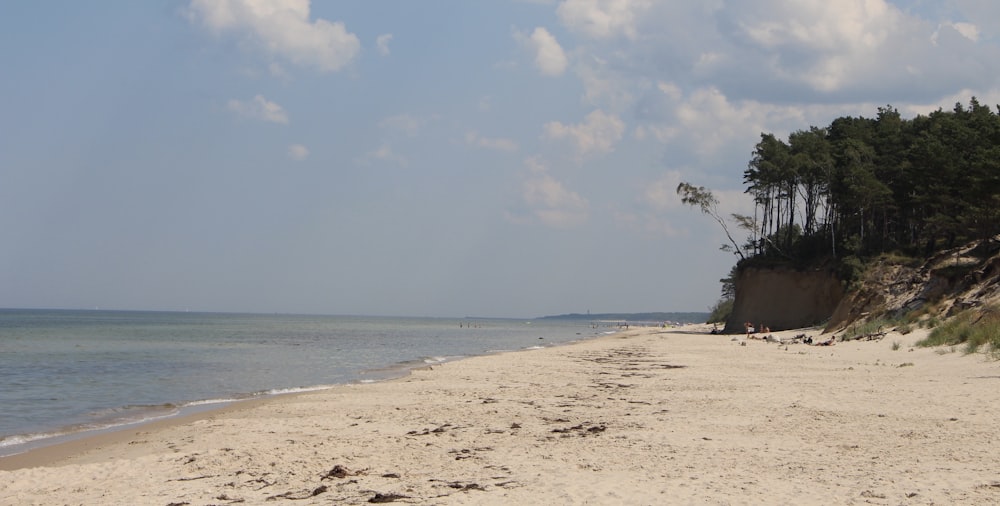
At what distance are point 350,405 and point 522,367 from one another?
34.9 ft

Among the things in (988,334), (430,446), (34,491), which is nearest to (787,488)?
(430,446)

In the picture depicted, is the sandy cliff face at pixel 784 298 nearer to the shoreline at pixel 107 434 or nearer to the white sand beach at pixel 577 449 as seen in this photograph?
the white sand beach at pixel 577 449

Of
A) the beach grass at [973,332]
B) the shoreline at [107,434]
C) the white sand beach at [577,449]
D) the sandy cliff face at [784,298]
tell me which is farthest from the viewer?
the sandy cliff face at [784,298]

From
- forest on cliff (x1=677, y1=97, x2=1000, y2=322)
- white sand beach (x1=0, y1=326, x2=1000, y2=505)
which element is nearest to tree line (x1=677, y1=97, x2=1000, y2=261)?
forest on cliff (x1=677, y1=97, x2=1000, y2=322)

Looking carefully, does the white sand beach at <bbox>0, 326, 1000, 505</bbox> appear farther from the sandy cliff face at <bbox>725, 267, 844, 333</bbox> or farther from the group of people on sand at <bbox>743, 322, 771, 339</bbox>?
the sandy cliff face at <bbox>725, 267, 844, 333</bbox>

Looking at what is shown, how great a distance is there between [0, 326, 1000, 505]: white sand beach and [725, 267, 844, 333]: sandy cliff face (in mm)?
33313

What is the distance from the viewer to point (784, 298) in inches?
2099

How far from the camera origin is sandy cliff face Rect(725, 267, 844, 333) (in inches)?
1970

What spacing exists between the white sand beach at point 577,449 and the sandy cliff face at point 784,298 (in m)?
33.3

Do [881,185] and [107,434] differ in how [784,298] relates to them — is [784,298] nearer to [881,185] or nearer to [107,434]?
[881,185]

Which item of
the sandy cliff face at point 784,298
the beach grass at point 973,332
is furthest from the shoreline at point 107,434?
the sandy cliff face at point 784,298

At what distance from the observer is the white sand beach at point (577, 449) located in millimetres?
7715

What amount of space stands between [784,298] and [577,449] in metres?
47.1

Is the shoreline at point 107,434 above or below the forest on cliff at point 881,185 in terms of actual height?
below
